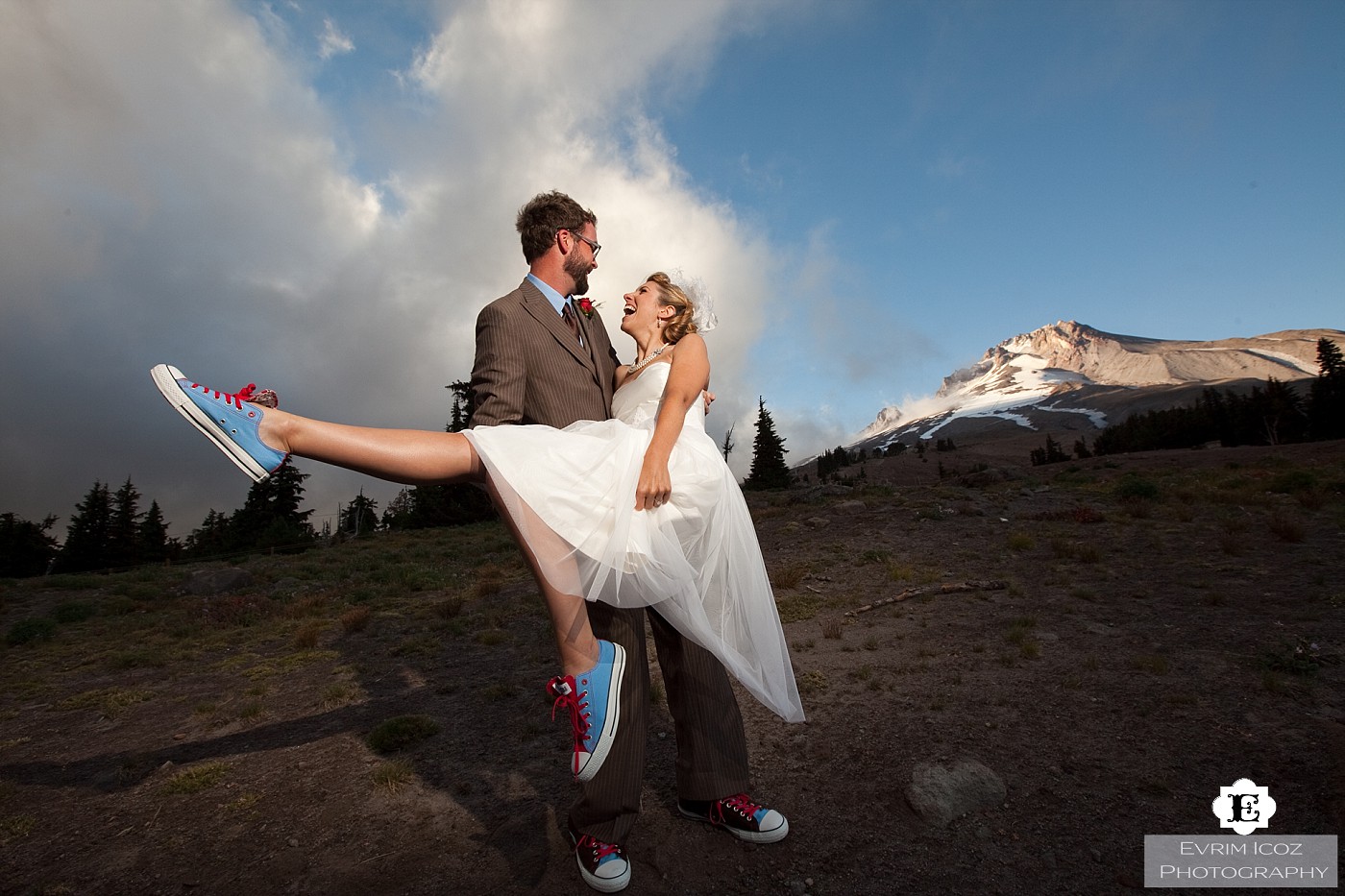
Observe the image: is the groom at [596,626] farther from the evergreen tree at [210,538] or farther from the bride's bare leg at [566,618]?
the evergreen tree at [210,538]

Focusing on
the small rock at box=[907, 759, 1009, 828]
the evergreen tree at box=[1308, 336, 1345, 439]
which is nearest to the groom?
the small rock at box=[907, 759, 1009, 828]

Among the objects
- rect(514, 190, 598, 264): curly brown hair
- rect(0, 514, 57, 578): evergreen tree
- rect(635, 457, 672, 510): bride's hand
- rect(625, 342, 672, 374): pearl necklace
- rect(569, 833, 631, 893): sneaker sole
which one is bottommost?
rect(0, 514, 57, 578): evergreen tree

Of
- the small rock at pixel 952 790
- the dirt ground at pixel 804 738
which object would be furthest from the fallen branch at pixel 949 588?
the small rock at pixel 952 790

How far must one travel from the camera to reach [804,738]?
13.5ft

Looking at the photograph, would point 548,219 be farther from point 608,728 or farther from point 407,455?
point 608,728

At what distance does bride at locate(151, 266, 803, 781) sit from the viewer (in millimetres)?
2348

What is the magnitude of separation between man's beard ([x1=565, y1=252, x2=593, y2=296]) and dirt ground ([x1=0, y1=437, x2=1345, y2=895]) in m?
3.13

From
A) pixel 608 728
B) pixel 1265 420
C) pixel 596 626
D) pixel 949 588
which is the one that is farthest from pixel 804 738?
pixel 1265 420

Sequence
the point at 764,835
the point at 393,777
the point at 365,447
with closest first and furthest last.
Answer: the point at 365,447 → the point at 764,835 → the point at 393,777

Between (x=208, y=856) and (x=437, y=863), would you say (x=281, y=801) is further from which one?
(x=437, y=863)

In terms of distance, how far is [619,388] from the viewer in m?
3.42

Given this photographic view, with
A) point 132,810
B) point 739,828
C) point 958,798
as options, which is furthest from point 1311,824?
point 132,810

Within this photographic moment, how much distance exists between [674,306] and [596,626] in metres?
1.88

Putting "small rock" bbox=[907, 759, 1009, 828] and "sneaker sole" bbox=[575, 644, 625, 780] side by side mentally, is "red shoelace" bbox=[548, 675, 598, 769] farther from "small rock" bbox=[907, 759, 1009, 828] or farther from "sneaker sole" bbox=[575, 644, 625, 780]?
"small rock" bbox=[907, 759, 1009, 828]
